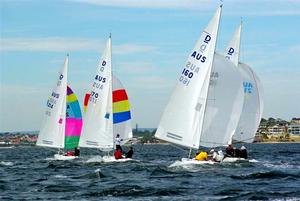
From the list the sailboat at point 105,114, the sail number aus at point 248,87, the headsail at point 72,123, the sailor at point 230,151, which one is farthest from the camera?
Answer: the headsail at point 72,123

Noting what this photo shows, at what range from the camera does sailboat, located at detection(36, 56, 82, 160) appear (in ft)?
202

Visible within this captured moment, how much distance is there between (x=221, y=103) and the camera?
1791 inches

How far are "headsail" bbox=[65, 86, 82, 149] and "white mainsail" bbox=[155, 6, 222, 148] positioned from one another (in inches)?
835

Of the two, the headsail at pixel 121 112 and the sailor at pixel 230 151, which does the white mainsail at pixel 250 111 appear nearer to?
the sailor at pixel 230 151

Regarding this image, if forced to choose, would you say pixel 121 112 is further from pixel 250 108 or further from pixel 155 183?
pixel 155 183

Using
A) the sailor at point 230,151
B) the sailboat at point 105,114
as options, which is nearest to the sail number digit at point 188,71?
the sailor at point 230,151

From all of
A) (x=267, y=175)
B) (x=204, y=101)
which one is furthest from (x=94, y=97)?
(x=267, y=175)

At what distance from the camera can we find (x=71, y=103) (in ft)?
211

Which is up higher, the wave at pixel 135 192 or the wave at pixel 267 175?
the wave at pixel 267 175

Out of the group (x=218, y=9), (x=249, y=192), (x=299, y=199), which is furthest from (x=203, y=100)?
(x=299, y=199)

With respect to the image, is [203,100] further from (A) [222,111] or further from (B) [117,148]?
(B) [117,148]

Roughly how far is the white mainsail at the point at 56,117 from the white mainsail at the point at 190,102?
766 inches

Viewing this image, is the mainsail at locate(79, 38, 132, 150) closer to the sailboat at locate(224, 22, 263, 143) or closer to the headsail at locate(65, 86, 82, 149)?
the headsail at locate(65, 86, 82, 149)

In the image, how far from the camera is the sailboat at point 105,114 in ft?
179
